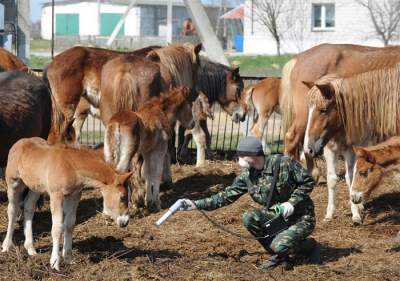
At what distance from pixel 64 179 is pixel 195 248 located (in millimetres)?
1634

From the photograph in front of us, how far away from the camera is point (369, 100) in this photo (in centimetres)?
915

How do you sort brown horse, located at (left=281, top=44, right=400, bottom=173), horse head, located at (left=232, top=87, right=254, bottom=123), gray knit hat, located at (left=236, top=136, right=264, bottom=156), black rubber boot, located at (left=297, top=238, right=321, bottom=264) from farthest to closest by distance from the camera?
horse head, located at (left=232, top=87, right=254, bottom=123) → brown horse, located at (left=281, top=44, right=400, bottom=173) → black rubber boot, located at (left=297, top=238, right=321, bottom=264) → gray knit hat, located at (left=236, top=136, right=264, bottom=156)

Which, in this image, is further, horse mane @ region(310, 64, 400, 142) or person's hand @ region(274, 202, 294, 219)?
horse mane @ region(310, 64, 400, 142)

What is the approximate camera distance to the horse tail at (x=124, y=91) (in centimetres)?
1002

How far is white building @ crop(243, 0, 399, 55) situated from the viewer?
4775cm

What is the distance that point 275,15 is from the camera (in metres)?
52.4

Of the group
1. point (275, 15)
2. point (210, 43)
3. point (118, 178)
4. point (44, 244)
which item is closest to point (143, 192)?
point (44, 244)

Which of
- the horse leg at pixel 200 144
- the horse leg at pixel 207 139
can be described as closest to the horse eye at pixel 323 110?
the horse leg at pixel 200 144

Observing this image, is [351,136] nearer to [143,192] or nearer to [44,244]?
[143,192]

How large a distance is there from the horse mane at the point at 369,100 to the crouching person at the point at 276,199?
221 cm

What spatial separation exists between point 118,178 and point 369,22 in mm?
42561

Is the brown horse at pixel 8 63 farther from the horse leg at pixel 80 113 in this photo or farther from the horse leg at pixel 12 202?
the horse leg at pixel 12 202

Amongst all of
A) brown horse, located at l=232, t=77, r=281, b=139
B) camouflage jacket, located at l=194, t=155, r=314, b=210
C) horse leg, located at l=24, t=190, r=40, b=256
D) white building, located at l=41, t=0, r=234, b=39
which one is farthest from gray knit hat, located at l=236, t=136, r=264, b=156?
white building, located at l=41, t=0, r=234, b=39

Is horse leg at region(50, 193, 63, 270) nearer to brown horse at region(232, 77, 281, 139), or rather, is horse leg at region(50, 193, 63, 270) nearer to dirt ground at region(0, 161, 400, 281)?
dirt ground at region(0, 161, 400, 281)
